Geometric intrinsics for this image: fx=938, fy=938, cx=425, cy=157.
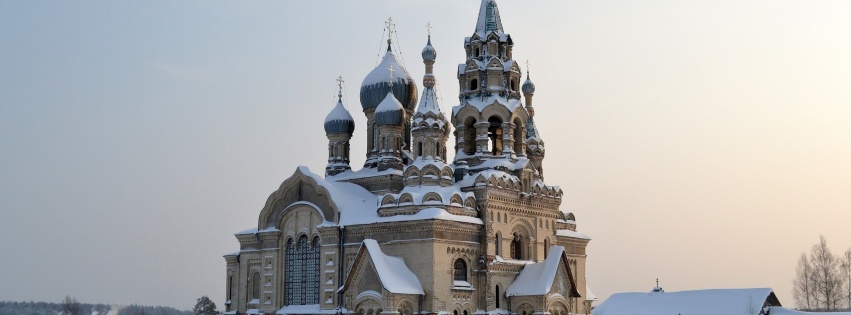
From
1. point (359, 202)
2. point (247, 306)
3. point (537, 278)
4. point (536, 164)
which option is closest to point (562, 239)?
point (536, 164)

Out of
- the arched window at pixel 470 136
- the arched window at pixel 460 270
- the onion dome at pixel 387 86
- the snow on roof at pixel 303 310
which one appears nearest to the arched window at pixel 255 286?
the snow on roof at pixel 303 310

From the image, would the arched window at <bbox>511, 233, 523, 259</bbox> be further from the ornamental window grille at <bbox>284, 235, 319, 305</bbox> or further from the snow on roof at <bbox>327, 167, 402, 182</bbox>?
the ornamental window grille at <bbox>284, 235, 319, 305</bbox>

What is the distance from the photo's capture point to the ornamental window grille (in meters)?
31.3

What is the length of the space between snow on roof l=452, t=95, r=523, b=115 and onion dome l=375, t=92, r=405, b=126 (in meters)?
2.14

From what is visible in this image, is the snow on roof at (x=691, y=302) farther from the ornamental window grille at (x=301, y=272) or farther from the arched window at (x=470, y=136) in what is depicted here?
the ornamental window grille at (x=301, y=272)

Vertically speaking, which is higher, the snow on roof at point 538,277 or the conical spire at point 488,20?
the conical spire at point 488,20

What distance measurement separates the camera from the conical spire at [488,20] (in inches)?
1307

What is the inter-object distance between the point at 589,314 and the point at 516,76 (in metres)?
9.93

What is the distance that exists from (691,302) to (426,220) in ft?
45.3

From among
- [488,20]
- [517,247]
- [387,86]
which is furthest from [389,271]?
[488,20]

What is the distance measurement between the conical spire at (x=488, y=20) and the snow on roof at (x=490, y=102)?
Result: 2.52m

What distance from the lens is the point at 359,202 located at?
103 ft

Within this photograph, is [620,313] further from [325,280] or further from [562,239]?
[325,280]

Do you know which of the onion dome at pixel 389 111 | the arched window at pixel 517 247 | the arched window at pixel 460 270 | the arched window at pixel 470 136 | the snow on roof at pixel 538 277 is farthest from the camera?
the onion dome at pixel 389 111
